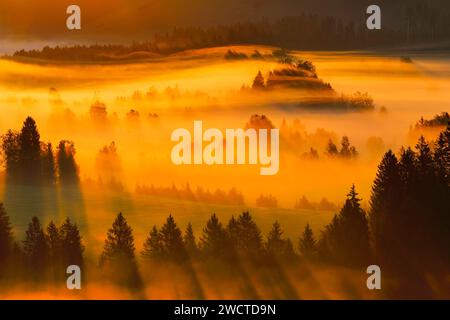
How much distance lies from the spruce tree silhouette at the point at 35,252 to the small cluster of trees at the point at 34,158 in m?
0.39

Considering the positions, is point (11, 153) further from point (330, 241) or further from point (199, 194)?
point (330, 241)

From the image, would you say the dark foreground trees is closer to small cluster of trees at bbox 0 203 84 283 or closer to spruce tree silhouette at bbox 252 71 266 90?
spruce tree silhouette at bbox 252 71 266 90

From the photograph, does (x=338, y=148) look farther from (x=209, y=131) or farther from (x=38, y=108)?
(x=38, y=108)

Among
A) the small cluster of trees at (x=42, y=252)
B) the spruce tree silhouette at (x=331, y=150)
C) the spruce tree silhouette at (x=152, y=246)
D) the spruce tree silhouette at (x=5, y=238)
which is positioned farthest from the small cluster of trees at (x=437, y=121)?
the spruce tree silhouette at (x=5, y=238)

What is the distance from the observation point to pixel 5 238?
7.25 meters

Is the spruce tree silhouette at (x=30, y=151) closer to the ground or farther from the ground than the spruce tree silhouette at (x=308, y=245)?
farther from the ground

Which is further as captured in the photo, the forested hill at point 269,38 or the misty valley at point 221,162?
the forested hill at point 269,38

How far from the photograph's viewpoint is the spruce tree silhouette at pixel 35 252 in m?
7.19

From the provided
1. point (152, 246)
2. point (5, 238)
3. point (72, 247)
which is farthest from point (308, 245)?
point (5, 238)

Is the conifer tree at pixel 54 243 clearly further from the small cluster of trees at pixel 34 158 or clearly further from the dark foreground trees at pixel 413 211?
the dark foreground trees at pixel 413 211

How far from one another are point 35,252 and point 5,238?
0.91 feet

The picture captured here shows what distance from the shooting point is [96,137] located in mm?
7254
